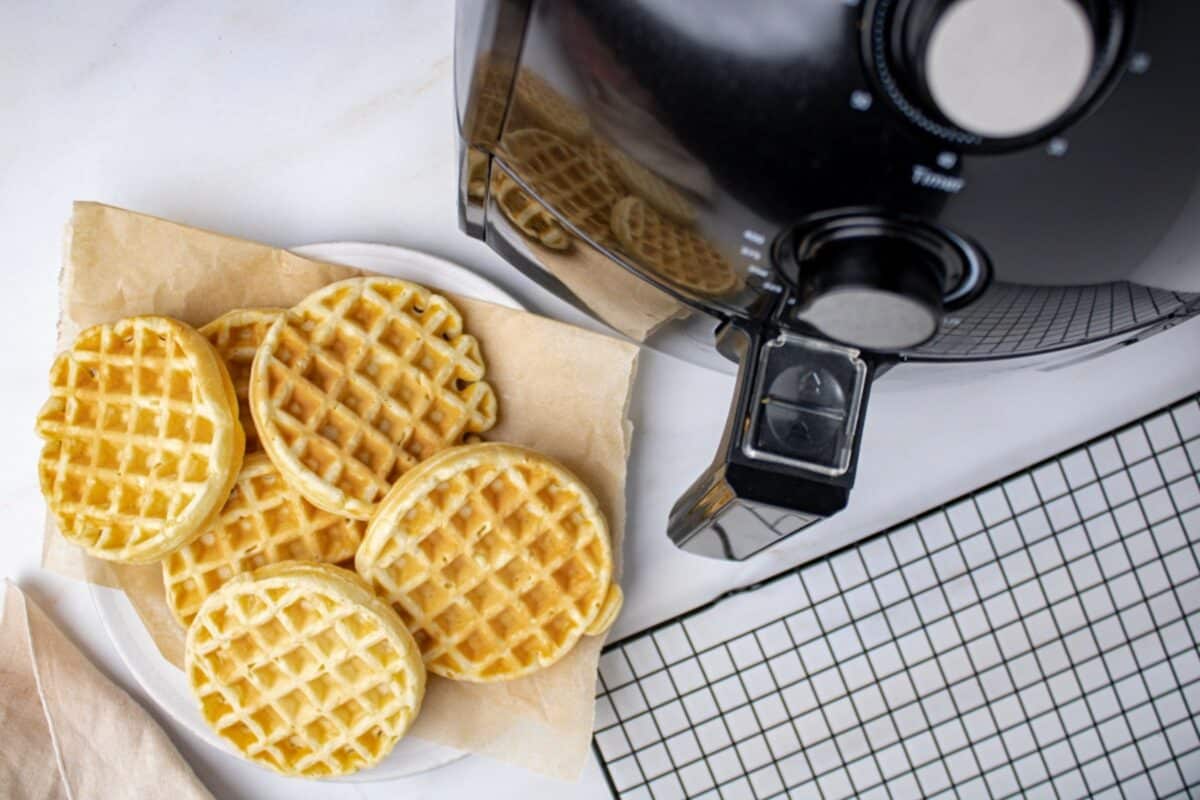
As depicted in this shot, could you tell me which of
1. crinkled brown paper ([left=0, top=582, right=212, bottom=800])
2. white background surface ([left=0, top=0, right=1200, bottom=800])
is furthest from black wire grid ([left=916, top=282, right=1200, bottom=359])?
crinkled brown paper ([left=0, top=582, right=212, bottom=800])

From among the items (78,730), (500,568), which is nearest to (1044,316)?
(500,568)

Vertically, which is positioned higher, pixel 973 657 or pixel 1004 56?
pixel 1004 56

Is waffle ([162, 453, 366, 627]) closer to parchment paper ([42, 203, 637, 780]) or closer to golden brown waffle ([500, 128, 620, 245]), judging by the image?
parchment paper ([42, 203, 637, 780])

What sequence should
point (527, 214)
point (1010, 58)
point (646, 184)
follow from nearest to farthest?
point (1010, 58), point (646, 184), point (527, 214)

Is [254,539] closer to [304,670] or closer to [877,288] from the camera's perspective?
[304,670]

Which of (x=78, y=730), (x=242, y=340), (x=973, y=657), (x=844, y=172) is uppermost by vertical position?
(x=242, y=340)

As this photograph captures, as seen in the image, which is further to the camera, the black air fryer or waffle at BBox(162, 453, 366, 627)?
waffle at BBox(162, 453, 366, 627)

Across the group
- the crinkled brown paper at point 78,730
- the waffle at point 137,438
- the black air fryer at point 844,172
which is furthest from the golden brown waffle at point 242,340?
the black air fryer at point 844,172
